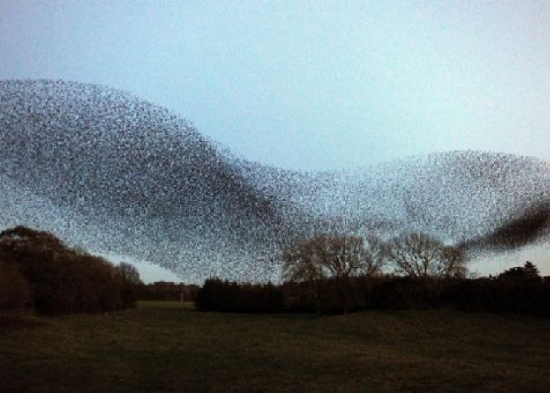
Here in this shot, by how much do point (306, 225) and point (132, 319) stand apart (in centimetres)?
1024

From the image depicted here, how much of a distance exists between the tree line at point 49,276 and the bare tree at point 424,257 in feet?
52.4

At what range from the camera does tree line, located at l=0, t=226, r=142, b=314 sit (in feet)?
88.8

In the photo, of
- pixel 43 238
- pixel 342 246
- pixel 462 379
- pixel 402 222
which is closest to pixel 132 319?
pixel 43 238

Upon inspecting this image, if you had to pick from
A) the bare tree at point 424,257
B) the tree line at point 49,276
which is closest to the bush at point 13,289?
the tree line at point 49,276

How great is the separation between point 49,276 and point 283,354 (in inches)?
659

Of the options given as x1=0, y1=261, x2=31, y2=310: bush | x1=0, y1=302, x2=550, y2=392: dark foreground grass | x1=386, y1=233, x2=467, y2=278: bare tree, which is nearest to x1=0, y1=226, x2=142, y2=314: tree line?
x1=0, y1=261, x2=31, y2=310: bush

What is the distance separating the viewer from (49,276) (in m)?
29.7

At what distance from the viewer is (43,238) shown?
3186 cm

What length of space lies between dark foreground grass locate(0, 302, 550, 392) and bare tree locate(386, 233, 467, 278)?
4599 millimetres

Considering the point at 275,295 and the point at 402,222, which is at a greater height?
the point at 402,222

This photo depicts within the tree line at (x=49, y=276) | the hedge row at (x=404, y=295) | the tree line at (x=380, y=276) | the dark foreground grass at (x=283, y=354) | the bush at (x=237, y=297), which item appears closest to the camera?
the dark foreground grass at (x=283, y=354)

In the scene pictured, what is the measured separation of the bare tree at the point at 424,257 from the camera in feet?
115

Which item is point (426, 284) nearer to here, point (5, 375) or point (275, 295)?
point (275, 295)

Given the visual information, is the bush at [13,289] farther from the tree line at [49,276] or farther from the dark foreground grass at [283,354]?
the dark foreground grass at [283,354]
